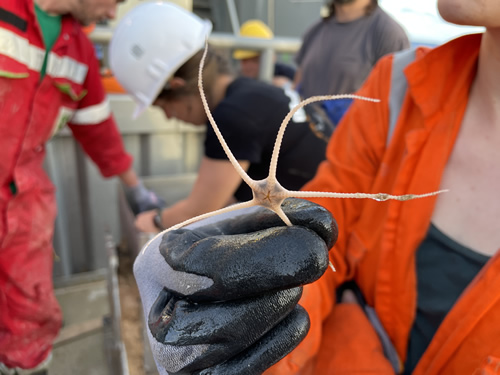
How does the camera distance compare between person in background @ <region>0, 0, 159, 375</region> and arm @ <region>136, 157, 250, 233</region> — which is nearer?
person in background @ <region>0, 0, 159, 375</region>

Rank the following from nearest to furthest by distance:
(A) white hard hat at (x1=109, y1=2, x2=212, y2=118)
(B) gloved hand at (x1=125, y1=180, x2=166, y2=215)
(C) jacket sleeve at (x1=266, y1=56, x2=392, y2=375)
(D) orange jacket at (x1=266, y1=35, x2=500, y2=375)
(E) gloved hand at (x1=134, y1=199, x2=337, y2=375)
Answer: (E) gloved hand at (x1=134, y1=199, x2=337, y2=375), (D) orange jacket at (x1=266, y1=35, x2=500, y2=375), (C) jacket sleeve at (x1=266, y1=56, x2=392, y2=375), (A) white hard hat at (x1=109, y1=2, x2=212, y2=118), (B) gloved hand at (x1=125, y1=180, x2=166, y2=215)

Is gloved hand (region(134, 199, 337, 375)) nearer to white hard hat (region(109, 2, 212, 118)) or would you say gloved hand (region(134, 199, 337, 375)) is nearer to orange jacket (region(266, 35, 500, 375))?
orange jacket (region(266, 35, 500, 375))

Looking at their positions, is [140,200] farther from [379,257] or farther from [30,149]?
[379,257]

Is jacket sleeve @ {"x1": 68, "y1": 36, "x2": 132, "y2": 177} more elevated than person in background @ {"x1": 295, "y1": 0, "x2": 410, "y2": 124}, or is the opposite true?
person in background @ {"x1": 295, "y1": 0, "x2": 410, "y2": 124}

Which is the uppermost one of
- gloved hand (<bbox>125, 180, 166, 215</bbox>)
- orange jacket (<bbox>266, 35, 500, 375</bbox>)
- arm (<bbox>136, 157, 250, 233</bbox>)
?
orange jacket (<bbox>266, 35, 500, 375</bbox>)

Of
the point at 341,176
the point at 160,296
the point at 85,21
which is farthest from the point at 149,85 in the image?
the point at 160,296

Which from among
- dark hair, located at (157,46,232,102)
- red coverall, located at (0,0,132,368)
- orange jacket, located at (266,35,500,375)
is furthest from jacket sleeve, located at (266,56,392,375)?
red coverall, located at (0,0,132,368)

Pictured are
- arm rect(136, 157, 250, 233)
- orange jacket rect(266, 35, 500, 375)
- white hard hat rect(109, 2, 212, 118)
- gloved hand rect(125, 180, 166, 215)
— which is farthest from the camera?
gloved hand rect(125, 180, 166, 215)
